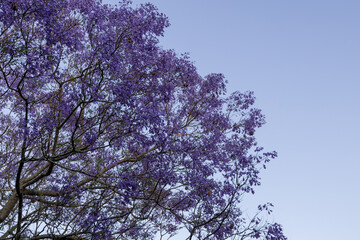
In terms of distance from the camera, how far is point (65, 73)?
43.4 ft

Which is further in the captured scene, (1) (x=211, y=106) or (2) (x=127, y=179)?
(1) (x=211, y=106)

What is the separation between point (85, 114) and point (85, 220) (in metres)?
3.26

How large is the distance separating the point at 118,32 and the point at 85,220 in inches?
203

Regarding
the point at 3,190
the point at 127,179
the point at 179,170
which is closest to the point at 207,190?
the point at 179,170

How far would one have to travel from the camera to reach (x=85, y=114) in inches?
488

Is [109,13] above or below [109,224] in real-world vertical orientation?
above

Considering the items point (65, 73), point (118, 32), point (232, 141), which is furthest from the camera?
point (232, 141)

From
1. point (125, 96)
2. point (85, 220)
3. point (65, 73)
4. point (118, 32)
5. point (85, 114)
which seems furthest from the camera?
point (65, 73)

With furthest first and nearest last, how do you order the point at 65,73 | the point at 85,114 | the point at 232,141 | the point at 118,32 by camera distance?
the point at 232,141 → the point at 65,73 → the point at 85,114 → the point at 118,32

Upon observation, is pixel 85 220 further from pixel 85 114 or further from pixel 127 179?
pixel 85 114

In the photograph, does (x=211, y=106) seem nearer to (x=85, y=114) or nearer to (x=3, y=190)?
(x=85, y=114)

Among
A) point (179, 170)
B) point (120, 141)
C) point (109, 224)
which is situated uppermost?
point (120, 141)

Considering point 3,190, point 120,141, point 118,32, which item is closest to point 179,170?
point 120,141

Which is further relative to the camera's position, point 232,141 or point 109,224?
point 232,141
